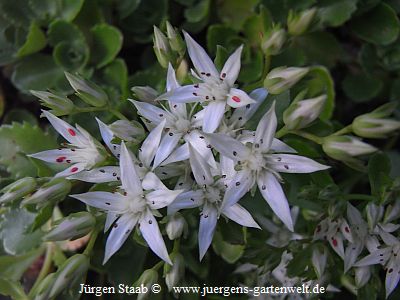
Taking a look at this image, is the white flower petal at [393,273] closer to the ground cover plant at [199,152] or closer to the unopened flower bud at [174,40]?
the ground cover plant at [199,152]

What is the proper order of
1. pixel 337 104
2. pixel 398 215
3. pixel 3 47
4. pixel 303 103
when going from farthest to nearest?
pixel 337 104 < pixel 3 47 < pixel 398 215 < pixel 303 103

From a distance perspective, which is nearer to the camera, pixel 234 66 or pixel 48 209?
pixel 234 66

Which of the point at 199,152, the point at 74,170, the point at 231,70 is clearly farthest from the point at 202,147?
the point at 74,170

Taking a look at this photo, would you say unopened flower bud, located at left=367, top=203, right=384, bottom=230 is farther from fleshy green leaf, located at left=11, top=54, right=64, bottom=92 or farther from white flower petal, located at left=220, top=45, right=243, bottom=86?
fleshy green leaf, located at left=11, top=54, right=64, bottom=92

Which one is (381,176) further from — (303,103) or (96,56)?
(96,56)

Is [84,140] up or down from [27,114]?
up

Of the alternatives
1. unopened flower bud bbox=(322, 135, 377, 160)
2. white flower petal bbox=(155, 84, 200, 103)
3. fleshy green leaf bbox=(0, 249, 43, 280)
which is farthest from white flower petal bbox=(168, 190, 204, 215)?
fleshy green leaf bbox=(0, 249, 43, 280)

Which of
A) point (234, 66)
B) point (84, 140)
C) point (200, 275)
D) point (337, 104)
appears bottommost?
point (200, 275)

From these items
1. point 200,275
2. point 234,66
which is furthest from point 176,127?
point 200,275
